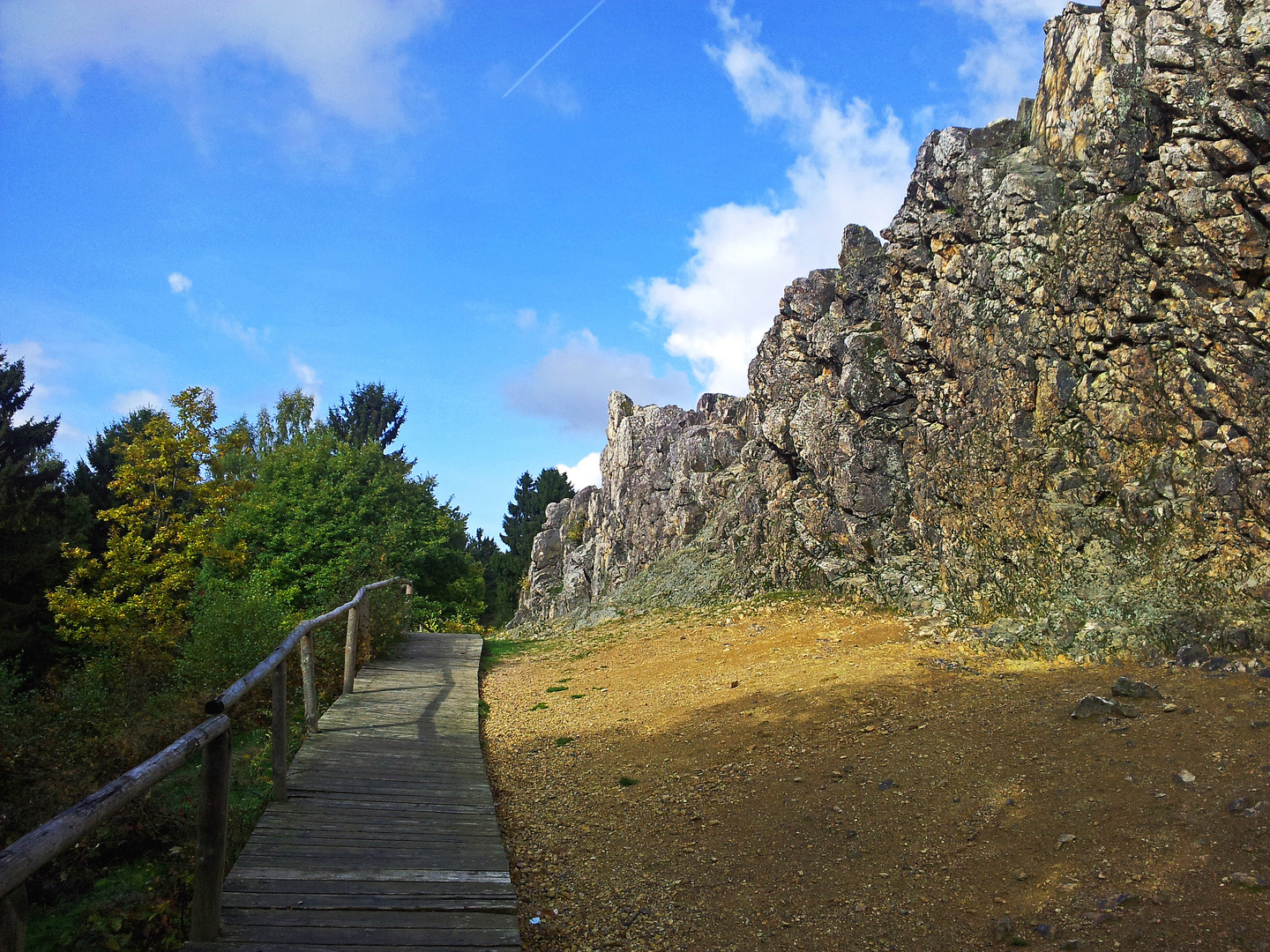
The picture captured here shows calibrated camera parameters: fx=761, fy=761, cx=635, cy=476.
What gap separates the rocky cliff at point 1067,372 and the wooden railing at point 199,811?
1000cm

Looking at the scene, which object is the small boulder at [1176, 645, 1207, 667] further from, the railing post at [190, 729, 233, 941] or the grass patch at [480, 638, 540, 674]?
the grass patch at [480, 638, 540, 674]

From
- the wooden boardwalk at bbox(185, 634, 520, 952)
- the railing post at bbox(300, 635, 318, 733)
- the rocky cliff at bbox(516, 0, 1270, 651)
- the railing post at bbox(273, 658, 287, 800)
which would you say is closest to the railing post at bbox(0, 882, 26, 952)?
the wooden boardwalk at bbox(185, 634, 520, 952)

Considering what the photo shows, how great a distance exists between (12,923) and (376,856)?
306 centimetres

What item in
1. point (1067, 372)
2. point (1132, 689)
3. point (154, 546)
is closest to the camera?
point (1132, 689)

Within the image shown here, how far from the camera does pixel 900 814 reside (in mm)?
6559

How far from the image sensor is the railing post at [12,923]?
268 centimetres

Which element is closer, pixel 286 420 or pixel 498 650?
pixel 498 650

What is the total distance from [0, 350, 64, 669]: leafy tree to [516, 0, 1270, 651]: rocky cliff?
20.5 m

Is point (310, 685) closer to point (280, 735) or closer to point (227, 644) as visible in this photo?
point (280, 735)

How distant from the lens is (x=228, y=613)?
11.2 m

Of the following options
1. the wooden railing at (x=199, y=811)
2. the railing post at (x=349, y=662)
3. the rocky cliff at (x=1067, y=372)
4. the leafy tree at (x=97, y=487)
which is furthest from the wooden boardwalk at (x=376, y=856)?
the leafy tree at (x=97, y=487)

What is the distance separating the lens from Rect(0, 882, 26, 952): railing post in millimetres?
2680

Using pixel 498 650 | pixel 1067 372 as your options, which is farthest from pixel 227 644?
pixel 1067 372

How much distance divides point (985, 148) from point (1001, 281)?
11.7 feet
